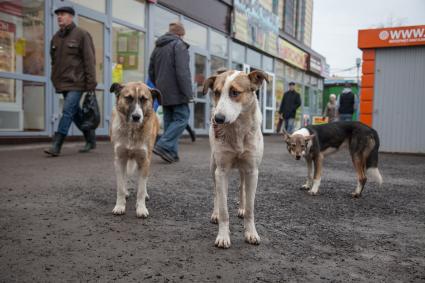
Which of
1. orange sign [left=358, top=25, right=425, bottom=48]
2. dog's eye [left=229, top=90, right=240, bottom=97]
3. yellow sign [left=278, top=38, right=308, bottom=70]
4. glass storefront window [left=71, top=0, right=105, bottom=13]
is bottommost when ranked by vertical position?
dog's eye [left=229, top=90, right=240, bottom=97]

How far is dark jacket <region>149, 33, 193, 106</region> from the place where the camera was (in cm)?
667

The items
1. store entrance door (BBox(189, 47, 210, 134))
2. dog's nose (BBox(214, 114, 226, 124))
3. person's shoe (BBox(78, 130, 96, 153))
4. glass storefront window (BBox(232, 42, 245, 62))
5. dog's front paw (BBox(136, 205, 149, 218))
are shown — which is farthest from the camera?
glass storefront window (BBox(232, 42, 245, 62))

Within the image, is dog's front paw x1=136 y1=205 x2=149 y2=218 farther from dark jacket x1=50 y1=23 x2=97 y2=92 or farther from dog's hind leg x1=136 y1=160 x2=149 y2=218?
dark jacket x1=50 y1=23 x2=97 y2=92

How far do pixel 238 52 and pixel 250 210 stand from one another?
1568 cm

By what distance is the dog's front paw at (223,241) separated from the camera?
109 inches

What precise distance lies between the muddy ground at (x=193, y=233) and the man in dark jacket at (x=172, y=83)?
4.01ft

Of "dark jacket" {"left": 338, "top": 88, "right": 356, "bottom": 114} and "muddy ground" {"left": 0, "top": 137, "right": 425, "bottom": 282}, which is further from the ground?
"dark jacket" {"left": 338, "top": 88, "right": 356, "bottom": 114}

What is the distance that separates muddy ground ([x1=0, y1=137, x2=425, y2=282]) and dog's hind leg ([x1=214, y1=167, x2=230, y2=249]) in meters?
0.08

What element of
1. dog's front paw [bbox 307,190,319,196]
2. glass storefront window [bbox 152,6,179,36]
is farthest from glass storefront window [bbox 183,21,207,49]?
→ dog's front paw [bbox 307,190,319,196]

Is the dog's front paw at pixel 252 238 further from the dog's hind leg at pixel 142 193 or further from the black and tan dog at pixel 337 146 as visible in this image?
the black and tan dog at pixel 337 146

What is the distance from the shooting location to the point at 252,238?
9.45 ft

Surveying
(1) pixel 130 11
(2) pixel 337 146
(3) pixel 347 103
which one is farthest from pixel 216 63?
(2) pixel 337 146

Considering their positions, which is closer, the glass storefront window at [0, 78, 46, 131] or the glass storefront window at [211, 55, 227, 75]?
the glass storefront window at [0, 78, 46, 131]

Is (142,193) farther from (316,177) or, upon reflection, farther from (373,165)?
(373,165)
